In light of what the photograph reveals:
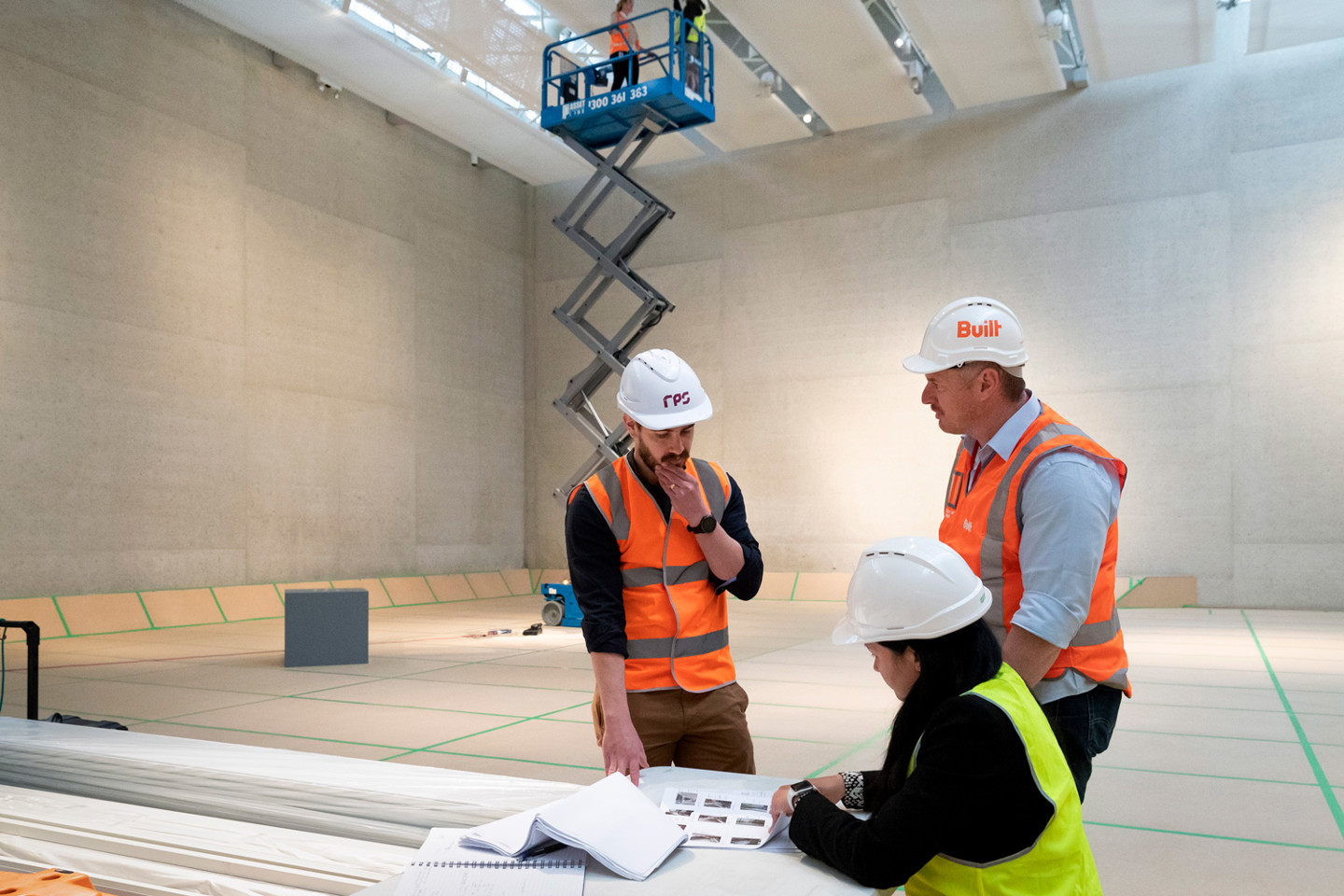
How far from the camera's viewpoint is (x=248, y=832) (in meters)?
3.13

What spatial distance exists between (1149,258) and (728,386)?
21.9 ft

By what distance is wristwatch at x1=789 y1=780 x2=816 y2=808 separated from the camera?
2.13 metres

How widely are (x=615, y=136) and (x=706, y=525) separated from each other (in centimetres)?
1172

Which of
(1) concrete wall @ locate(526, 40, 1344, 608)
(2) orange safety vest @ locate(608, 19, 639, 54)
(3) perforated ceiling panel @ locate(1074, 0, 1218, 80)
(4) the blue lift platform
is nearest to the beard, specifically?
(4) the blue lift platform

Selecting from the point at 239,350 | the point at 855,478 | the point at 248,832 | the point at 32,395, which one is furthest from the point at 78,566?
the point at 855,478

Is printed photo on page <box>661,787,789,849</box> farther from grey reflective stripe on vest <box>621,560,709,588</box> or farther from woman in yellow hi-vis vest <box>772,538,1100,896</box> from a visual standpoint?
grey reflective stripe on vest <box>621,560,709,588</box>

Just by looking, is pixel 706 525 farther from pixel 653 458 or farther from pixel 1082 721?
pixel 1082 721

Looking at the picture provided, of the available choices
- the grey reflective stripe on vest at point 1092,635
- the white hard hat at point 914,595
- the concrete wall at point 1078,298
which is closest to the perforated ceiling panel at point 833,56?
the concrete wall at point 1078,298

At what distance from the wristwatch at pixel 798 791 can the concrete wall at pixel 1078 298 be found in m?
12.9

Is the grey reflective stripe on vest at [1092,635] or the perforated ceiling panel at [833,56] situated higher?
the perforated ceiling panel at [833,56]

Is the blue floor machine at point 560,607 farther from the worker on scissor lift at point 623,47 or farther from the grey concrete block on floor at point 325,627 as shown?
the worker on scissor lift at point 623,47

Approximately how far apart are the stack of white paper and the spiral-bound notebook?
0.04m

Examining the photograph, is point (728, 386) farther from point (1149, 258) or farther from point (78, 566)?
point (78, 566)

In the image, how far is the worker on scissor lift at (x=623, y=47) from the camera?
12164mm
